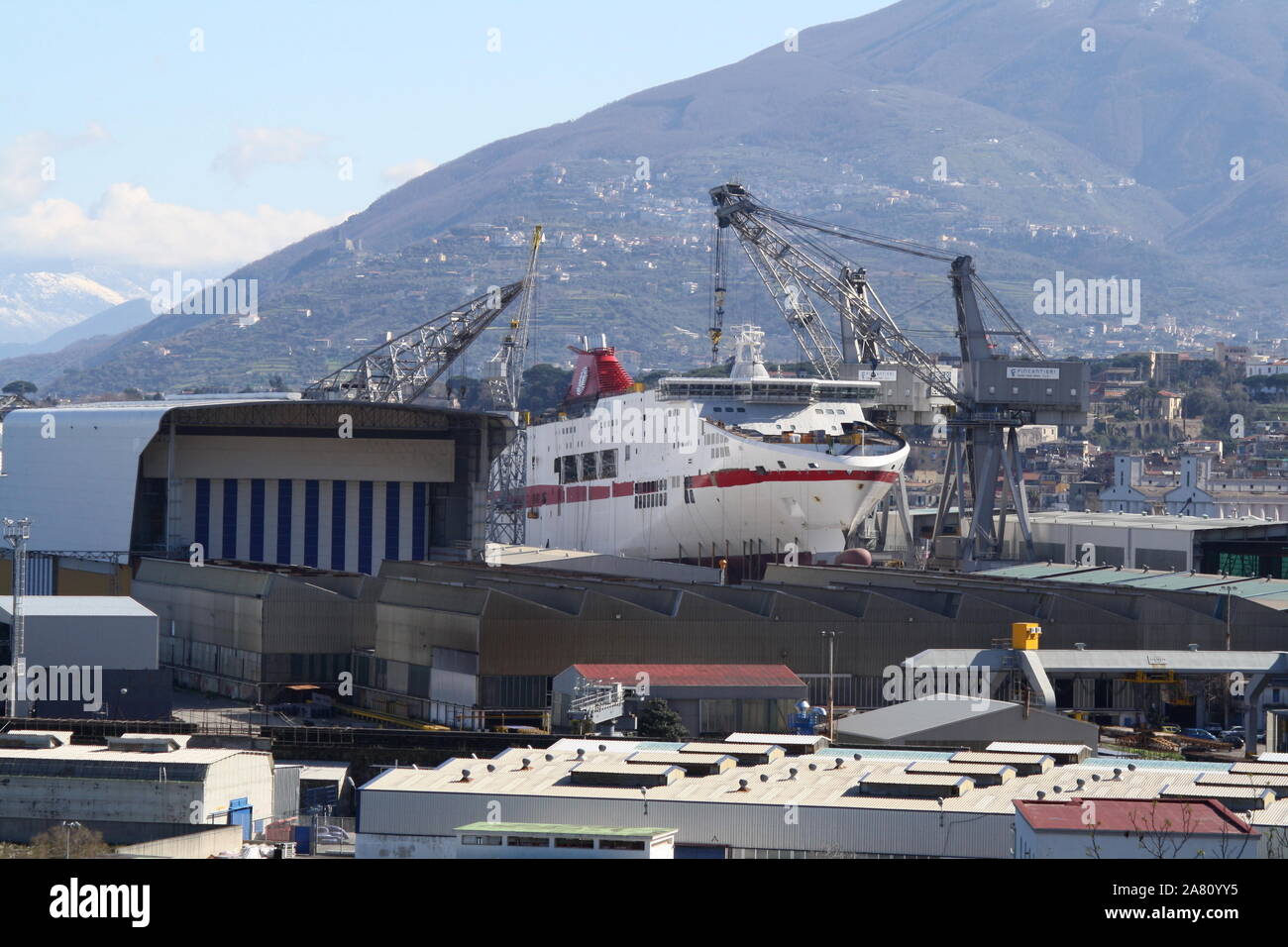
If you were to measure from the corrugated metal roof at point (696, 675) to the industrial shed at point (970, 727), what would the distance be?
4034 millimetres

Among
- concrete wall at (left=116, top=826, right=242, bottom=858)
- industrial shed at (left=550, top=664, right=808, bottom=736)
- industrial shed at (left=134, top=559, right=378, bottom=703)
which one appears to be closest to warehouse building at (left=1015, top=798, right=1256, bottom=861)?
concrete wall at (left=116, top=826, right=242, bottom=858)

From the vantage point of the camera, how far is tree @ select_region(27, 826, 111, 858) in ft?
81.8

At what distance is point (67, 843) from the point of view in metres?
25.5

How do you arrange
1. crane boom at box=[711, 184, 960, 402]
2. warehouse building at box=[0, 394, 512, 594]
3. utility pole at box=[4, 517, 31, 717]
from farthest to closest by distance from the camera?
crane boom at box=[711, 184, 960, 402], warehouse building at box=[0, 394, 512, 594], utility pole at box=[4, 517, 31, 717]

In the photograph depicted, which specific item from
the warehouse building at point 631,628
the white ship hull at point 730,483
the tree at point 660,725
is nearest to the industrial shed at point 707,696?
the tree at point 660,725

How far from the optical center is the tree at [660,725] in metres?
38.0

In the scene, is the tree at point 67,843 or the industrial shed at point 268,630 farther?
the industrial shed at point 268,630

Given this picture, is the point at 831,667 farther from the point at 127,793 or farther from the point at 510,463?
the point at 510,463

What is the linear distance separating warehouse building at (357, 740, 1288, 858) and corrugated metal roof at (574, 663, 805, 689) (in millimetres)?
11627

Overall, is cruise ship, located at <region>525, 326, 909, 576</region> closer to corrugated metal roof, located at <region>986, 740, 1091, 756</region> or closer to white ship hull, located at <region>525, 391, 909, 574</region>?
white ship hull, located at <region>525, 391, 909, 574</region>

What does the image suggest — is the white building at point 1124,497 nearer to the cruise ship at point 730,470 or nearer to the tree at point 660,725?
the cruise ship at point 730,470
